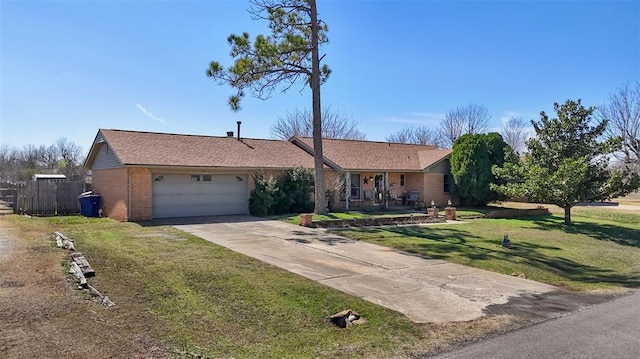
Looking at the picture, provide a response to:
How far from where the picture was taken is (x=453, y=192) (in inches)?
1089

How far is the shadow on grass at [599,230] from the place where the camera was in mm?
16505

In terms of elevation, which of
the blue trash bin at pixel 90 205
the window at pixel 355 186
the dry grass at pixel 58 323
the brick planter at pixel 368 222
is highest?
the window at pixel 355 186

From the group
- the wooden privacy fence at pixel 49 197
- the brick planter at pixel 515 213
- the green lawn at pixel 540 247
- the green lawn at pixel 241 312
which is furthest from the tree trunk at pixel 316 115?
the wooden privacy fence at pixel 49 197

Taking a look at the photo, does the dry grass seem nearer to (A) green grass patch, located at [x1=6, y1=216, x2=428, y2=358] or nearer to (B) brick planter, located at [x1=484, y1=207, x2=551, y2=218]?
(A) green grass patch, located at [x1=6, y1=216, x2=428, y2=358]

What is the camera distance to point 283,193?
21000mm

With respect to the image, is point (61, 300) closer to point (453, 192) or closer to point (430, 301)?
point (430, 301)

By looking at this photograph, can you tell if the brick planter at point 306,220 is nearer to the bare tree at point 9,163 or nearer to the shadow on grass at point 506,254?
the shadow on grass at point 506,254

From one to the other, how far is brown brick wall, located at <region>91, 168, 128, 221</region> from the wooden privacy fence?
1.06m

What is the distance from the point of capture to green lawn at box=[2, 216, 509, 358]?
5.14 m

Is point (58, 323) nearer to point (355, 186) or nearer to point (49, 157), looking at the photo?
point (355, 186)

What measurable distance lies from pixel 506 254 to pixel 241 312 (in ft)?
28.8

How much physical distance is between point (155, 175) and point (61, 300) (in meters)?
12.9

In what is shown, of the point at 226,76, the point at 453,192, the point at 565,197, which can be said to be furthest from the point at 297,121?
the point at 565,197

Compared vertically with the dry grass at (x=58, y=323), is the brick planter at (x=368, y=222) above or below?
above
